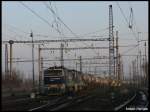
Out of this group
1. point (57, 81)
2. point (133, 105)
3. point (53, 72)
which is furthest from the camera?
point (53, 72)

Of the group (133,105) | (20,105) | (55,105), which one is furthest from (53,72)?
(133,105)

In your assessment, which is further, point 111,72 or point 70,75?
point 111,72

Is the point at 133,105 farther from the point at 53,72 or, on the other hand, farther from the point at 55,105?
the point at 53,72

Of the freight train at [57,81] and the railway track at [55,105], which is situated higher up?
the freight train at [57,81]

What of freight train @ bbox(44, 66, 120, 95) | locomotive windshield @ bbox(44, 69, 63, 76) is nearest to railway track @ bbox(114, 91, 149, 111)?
freight train @ bbox(44, 66, 120, 95)

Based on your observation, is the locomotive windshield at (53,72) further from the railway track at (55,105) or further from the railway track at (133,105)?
the railway track at (133,105)

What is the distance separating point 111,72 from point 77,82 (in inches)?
379

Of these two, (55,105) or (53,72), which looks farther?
(53,72)

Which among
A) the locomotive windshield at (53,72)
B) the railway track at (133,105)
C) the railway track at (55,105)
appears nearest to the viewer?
the railway track at (133,105)

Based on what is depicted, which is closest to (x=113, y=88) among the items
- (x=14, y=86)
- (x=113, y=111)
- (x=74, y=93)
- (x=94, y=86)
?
(x=74, y=93)

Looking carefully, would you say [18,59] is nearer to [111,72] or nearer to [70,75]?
[111,72]

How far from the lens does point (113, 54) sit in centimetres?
6309

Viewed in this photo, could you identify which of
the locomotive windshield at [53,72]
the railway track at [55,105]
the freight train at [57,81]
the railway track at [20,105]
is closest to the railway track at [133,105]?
the railway track at [55,105]

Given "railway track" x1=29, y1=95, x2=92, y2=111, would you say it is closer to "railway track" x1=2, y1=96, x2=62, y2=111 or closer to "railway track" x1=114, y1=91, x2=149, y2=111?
"railway track" x1=2, y1=96, x2=62, y2=111
